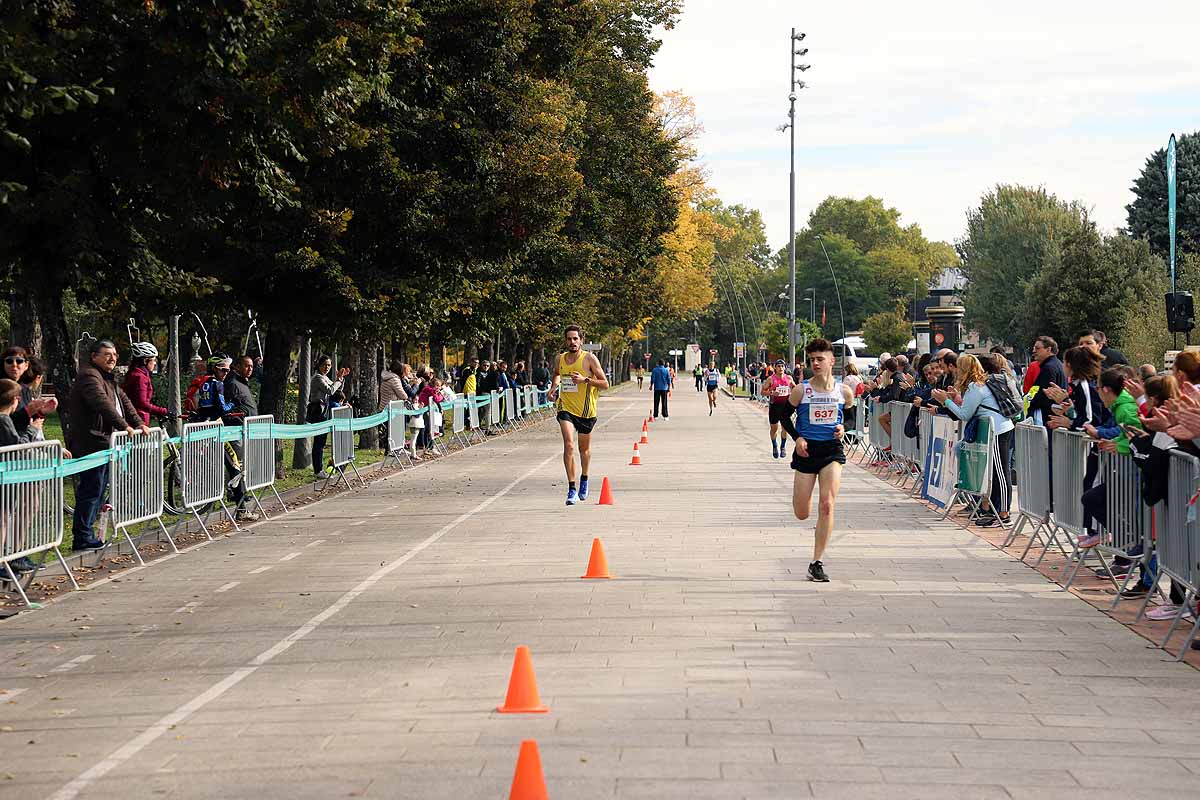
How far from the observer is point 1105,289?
71688 millimetres

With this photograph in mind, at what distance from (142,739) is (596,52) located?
3729 centimetres

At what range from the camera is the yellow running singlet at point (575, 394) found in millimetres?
19203

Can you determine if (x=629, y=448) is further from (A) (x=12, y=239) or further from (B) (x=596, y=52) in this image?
(A) (x=12, y=239)

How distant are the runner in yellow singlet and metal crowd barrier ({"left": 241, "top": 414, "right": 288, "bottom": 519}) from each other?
3491 millimetres

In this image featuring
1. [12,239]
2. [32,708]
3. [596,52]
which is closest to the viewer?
[32,708]

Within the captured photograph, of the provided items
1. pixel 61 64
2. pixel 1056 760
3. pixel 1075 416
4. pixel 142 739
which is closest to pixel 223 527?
pixel 61 64

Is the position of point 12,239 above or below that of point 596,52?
below

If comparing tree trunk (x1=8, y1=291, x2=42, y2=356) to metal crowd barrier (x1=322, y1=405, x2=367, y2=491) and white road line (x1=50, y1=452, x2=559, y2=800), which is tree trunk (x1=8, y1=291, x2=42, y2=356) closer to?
metal crowd barrier (x1=322, y1=405, x2=367, y2=491)

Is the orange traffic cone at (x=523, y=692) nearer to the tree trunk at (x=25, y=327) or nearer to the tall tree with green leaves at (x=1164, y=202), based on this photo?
the tree trunk at (x=25, y=327)

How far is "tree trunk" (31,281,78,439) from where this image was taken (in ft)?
51.4

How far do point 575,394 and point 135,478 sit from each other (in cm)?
669

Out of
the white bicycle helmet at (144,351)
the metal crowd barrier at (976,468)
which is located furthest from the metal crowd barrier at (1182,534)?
the white bicycle helmet at (144,351)

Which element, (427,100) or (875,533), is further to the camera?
(427,100)

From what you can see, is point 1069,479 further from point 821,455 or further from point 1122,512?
point 821,455
